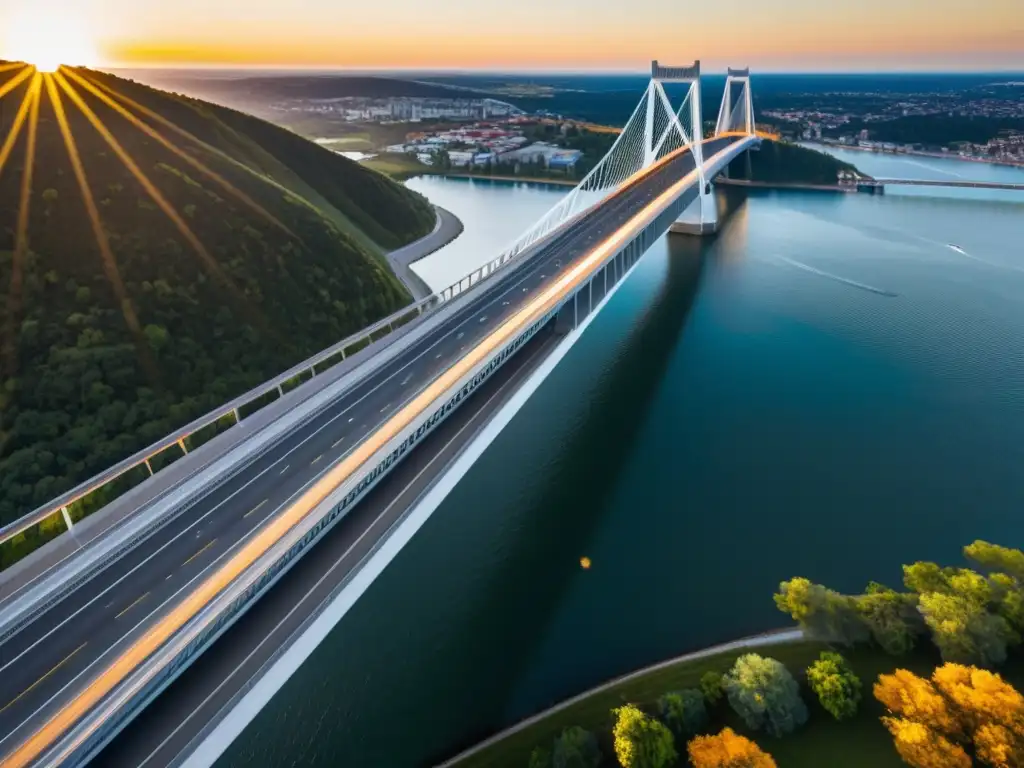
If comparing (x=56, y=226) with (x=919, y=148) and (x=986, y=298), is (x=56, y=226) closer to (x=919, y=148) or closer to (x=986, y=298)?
(x=986, y=298)

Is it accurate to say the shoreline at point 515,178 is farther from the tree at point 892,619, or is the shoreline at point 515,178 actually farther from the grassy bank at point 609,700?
the grassy bank at point 609,700

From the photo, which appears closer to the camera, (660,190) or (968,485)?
(968,485)

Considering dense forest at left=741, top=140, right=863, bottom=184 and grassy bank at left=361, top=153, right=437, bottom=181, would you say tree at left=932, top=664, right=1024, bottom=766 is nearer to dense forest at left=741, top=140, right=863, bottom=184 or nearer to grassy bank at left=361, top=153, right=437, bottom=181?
dense forest at left=741, top=140, right=863, bottom=184

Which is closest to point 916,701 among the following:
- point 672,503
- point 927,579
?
point 927,579

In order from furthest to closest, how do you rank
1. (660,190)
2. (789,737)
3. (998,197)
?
(998,197) → (660,190) → (789,737)

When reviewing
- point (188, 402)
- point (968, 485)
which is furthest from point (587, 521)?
point (188, 402)

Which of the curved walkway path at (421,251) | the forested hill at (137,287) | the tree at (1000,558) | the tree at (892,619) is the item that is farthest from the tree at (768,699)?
the curved walkway path at (421,251)
